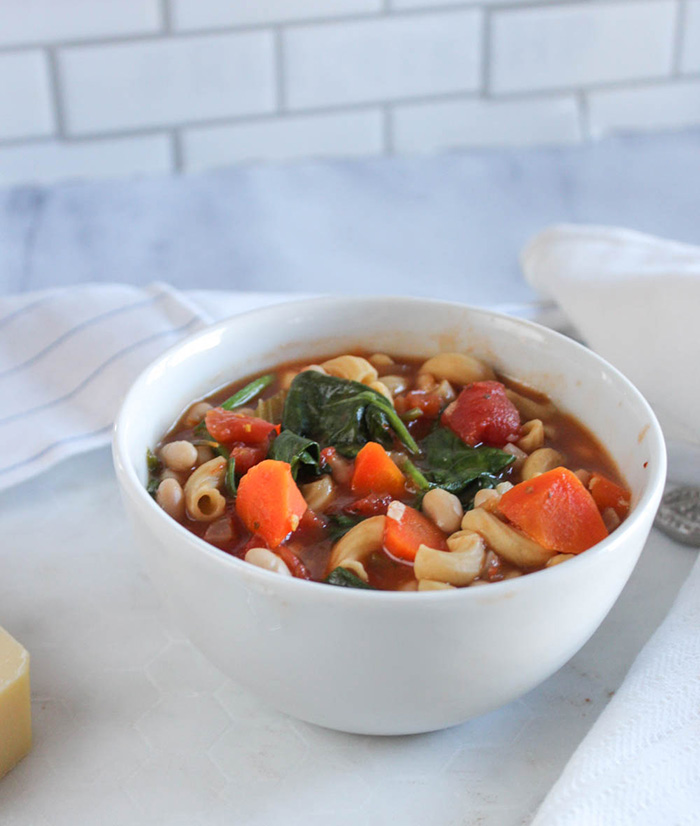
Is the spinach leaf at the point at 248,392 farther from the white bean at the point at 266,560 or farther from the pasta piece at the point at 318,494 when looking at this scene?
the white bean at the point at 266,560

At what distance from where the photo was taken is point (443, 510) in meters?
1.25

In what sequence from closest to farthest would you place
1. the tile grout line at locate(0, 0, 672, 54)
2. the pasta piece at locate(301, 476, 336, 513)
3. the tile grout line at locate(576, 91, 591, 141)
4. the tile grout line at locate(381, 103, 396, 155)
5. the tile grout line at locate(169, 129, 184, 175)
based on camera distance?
the pasta piece at locate(301, 476, 336, 513), the tile grout line at locate(0, 0, 672, 54), the tile grout line at locate(169, 129, 184, 175), the tile grout line at locate(381, 103, 396, 155), the tile grout line at locate(576, 91, 591, 141)

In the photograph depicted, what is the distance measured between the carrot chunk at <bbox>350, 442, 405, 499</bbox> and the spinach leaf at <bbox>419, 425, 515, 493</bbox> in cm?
5

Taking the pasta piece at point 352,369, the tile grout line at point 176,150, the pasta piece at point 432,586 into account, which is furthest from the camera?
the tile grout line at point 176,150

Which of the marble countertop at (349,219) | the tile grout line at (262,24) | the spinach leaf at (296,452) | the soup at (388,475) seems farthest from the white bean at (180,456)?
the tile grout line at (262,24)

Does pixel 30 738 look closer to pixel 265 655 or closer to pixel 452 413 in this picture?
pixel 265 655

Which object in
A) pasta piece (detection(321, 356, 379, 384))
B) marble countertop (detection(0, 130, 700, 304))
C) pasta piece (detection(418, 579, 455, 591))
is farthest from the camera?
marble countertop (detection(0, 130, 700, 304))

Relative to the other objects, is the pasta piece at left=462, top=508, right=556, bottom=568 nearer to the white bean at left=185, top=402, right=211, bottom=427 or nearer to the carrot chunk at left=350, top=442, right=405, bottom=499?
the carrot chunk at left=350, top=442, right=405, bottom=499

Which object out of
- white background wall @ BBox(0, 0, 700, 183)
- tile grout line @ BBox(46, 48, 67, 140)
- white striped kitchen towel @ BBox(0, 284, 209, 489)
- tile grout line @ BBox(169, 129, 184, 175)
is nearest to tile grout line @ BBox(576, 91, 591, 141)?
white background wall @ BBox(0, 0, 700, 183)

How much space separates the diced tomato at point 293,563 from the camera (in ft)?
3.85

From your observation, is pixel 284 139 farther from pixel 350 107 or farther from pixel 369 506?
pixel 369 506

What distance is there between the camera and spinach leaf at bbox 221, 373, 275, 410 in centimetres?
149

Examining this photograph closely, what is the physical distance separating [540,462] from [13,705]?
27.5 inches

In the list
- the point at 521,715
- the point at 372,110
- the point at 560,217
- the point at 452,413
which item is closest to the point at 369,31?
the point at 372,110
